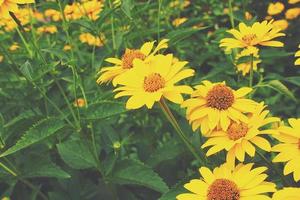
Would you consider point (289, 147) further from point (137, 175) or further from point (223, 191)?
point (137, 175)

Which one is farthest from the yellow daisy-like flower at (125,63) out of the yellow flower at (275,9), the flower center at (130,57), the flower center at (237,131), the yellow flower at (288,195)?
the yellow flower at (275,9)

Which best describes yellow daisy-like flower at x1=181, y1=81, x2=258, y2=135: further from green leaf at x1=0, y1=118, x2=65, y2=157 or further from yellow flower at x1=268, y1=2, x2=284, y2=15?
yellow flower at x1=268, y1=2, x2=284, y2=15

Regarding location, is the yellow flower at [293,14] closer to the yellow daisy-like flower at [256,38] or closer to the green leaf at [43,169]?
the yellow daisy-like flower at [256,38]

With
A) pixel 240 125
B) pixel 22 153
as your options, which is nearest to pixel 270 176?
pixel 240 125

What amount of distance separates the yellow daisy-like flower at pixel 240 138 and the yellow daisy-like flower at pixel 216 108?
1.0 inches

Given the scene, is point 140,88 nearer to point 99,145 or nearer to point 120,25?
point 99,145

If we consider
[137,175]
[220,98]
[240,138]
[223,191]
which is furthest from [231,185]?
[137,175]

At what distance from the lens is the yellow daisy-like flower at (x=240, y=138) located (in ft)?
4.71

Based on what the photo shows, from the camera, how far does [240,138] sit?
4.77 feet

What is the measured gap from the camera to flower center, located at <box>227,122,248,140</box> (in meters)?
1.47

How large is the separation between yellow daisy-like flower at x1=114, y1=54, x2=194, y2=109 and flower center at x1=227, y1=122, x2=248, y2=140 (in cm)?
16

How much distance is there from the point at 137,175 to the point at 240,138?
42 centimetres

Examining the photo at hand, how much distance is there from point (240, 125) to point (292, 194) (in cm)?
36

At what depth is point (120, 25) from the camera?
2.50 m
